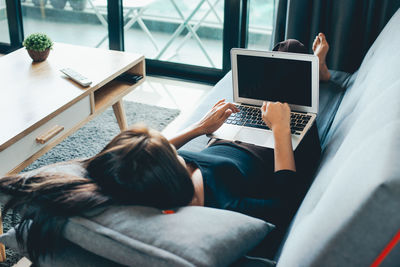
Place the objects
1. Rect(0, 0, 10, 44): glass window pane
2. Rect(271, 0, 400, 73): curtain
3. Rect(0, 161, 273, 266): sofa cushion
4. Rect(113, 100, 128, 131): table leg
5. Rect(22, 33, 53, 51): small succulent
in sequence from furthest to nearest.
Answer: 1. Rect(0, 0, 10, 44): glass window pane
2. Rect(271, 0, 400, 73): curtain
3. Rect(113, 100, 128, 131): table leg
4. Rect(22, 33, 53, 51): small succulent
5. Rect(0, 161, 273, 266): sofa cushion

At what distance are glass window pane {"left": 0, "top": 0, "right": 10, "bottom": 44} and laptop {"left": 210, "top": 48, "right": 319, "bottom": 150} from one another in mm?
2784

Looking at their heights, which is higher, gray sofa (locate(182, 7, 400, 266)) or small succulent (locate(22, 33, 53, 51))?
gray sofa (locate(182, 7, 400, 266))

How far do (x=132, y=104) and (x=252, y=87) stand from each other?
4.68ft

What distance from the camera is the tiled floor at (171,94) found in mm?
3094

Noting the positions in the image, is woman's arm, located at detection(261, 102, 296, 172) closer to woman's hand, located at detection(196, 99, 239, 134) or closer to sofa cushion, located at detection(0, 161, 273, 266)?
woman's hand, located at detection(196, 99, 239, 134)

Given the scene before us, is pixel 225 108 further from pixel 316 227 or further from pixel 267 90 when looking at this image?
pixel 316 227

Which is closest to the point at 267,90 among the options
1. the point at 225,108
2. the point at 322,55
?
the point at 225,108

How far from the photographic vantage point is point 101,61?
2.56 metres

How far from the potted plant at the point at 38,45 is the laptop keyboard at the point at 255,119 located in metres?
1.24

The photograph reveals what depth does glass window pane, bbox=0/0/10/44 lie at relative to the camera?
380 cm

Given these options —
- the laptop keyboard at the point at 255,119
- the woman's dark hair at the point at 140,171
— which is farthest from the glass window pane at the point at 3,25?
the woman's dark hair at the point at 140,171

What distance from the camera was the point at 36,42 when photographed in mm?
2412

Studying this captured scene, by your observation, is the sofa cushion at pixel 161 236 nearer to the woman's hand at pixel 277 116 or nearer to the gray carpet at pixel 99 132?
the woman's hand at pixel 277 116

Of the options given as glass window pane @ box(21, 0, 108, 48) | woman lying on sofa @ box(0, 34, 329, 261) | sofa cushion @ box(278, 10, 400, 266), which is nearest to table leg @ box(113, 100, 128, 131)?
glass window pane @ box(21, 0, 108, 48)
